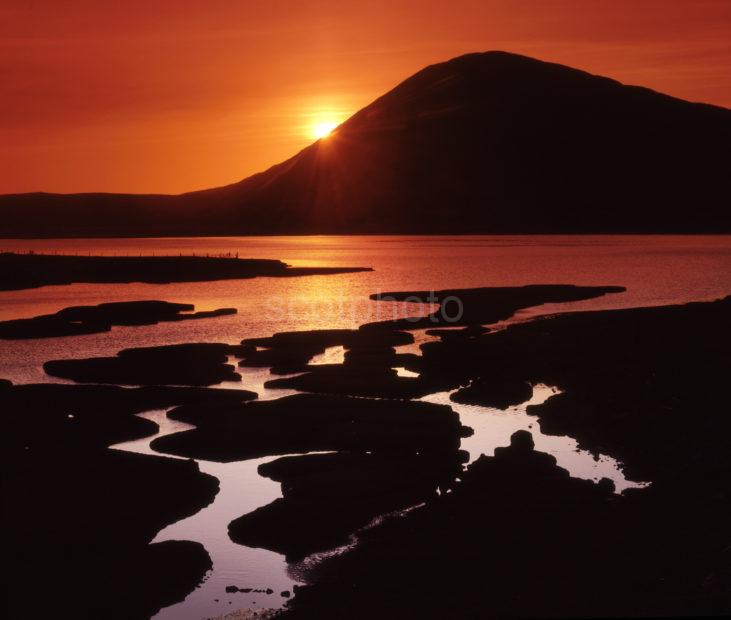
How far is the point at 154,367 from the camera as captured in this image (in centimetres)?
4472

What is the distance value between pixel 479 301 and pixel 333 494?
5379 cm

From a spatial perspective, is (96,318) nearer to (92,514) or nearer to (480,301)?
(480,301)

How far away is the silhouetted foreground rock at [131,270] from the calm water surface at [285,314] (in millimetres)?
3546

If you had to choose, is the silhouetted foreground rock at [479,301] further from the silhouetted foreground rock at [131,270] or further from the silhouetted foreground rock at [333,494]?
the silhouetted foreground rock at [131,270]

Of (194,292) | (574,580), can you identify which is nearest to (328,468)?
(574,580)

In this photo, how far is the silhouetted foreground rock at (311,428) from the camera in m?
29.5

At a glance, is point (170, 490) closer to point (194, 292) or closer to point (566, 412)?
point (566, 412)

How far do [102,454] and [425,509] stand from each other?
10821 mm

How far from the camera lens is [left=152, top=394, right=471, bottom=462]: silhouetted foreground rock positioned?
96.7 feet

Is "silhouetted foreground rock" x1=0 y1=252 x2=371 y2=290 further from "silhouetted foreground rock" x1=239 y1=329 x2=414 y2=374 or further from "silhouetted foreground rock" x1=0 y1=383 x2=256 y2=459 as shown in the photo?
"silhouetted foreground rock" x1=0 y1=383 x2=256 y2=459

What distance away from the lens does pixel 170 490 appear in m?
24.9

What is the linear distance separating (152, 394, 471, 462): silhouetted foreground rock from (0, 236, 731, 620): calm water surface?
979mm

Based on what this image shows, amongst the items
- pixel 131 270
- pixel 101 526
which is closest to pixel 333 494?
pixel 101 526

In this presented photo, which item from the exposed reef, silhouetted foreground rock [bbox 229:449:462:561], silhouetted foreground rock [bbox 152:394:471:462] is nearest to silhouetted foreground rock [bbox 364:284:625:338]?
the exposed reef
